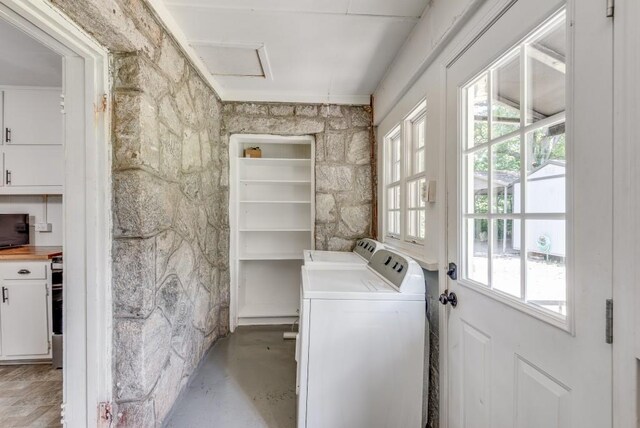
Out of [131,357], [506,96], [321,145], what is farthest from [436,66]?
[131,357]

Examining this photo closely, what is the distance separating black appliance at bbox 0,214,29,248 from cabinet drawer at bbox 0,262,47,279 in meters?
0.49

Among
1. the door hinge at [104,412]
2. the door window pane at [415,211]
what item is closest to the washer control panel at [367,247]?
the door window pane at [415,211]

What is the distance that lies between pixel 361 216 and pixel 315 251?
59 cm

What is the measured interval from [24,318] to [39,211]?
100cm

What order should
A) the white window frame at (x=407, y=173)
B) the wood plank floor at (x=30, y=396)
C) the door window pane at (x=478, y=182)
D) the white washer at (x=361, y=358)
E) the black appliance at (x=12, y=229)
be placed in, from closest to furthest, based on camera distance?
the door window pane at (x=478, y=182)
the white washer at (x=361, y=358)
the wood plank floor at (x=30, y=396)
the white window frame at (x=407, y=173)
the black appliance at (x=12, y=229)

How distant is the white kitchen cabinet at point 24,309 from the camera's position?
2260 mm

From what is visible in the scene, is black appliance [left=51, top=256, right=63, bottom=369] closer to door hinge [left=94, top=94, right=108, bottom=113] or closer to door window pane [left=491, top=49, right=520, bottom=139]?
door hinge [left=94, top=94, right=108, bottom=113]

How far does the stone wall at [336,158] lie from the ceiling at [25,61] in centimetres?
133

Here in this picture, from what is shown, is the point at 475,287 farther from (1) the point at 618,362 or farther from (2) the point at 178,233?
(2) the point at 178,233

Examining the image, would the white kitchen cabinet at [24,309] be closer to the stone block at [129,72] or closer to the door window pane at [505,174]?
the stone block at [129,72]

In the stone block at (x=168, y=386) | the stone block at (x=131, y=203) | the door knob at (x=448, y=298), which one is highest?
the stone block at (x=131, y=203)

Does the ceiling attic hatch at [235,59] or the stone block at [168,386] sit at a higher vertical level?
the ceiling attic hatch at [235,59]

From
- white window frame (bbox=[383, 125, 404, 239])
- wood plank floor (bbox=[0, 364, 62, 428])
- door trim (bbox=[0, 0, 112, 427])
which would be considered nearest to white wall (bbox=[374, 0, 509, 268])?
white window frame (bbox=[383, 125, 404, 239])

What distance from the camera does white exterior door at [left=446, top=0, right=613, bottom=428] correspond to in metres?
0.72
